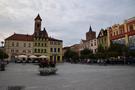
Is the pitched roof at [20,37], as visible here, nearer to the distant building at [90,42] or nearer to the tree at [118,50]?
the distant building at [90,42]

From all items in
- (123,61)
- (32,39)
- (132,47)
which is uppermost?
(32,39)

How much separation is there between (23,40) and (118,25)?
41.2 meters

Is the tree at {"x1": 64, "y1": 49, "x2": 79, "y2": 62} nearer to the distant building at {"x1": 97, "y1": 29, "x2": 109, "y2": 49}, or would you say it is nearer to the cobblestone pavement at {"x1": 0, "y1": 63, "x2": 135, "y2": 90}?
the distant building at {"x1": 97, "y1": 29, "x2": 109, "y2": 49}

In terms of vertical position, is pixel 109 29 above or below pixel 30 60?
above

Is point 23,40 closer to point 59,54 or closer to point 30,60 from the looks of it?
point 30,60

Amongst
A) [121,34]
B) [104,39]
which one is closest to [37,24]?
[104,39]

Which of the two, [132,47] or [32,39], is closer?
[132,47]

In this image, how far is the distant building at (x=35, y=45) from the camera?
255ft

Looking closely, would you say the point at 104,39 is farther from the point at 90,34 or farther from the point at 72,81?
the point at 72,81

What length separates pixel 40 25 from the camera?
8725 centimetres

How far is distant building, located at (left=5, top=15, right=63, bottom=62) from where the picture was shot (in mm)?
77812


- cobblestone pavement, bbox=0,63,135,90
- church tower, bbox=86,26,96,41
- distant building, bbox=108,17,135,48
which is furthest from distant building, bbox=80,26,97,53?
cobblestone pavement, bbox=0,63,135,90

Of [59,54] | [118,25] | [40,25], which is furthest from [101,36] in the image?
[40,25]

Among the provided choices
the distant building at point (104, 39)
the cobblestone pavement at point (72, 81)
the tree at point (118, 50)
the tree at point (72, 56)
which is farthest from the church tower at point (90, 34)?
the cobblestone pavement at point (72, 81)
